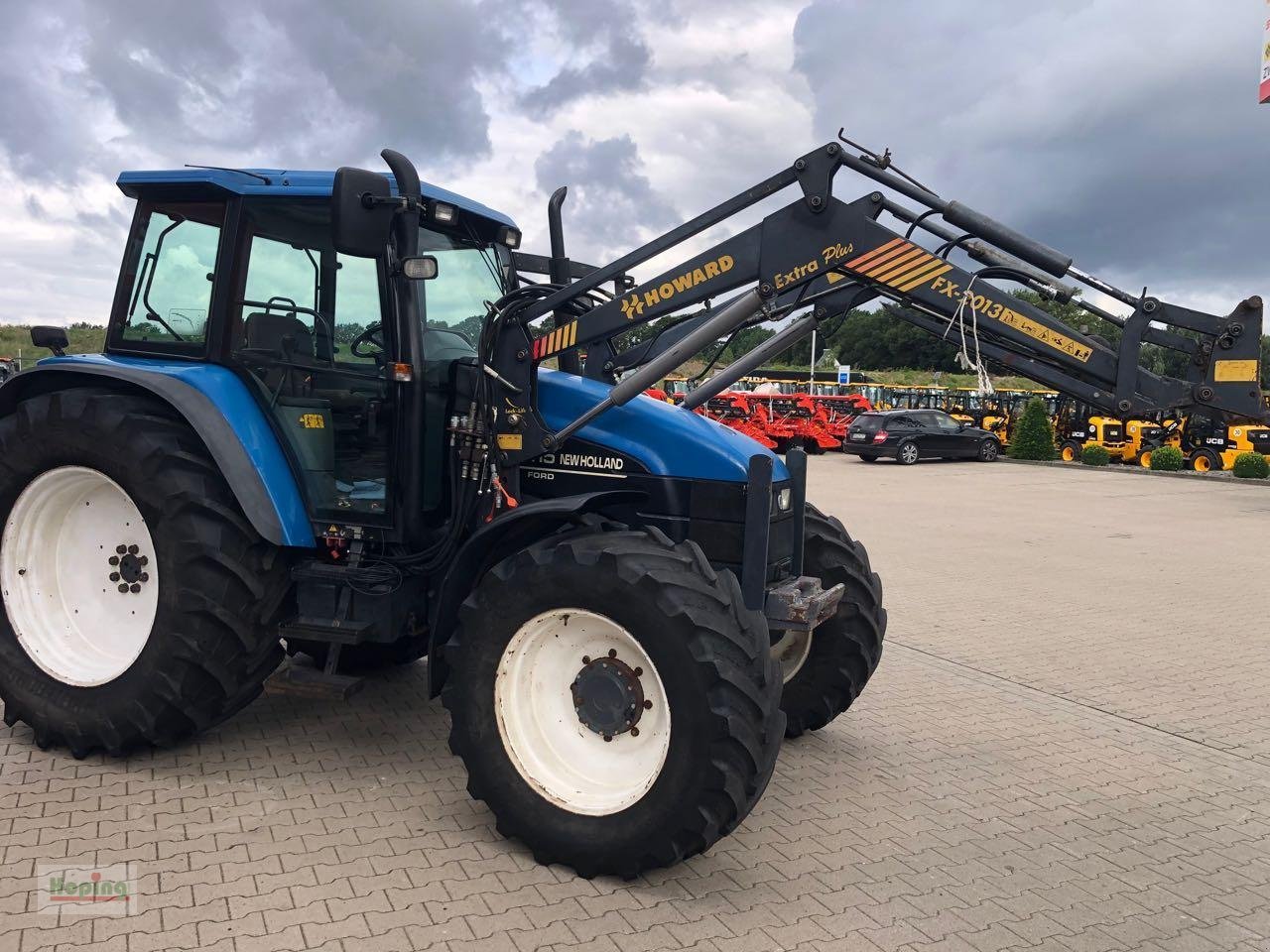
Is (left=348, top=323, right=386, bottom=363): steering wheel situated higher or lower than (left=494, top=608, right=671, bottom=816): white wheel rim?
higher

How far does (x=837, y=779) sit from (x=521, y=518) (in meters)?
2.07

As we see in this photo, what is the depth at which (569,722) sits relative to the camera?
393cm

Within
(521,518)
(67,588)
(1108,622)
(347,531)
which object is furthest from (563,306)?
(1108,622)

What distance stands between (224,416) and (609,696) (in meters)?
2.18

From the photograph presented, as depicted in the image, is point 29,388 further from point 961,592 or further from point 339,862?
point 961,592

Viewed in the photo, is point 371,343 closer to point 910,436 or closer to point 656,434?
point 656,434

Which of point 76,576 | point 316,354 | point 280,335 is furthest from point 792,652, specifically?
point 76,576

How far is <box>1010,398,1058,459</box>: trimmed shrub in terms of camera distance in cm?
2752

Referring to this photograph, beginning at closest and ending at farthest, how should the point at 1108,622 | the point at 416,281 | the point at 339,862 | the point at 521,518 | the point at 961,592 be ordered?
the point at 339,862 < the point at 521,518 < the point at 416,281 < the point at 1108,622 < the point at 961,592

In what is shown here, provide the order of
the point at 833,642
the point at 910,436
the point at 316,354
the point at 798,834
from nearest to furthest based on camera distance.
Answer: the point at 798,834
the point at 316,354
the point at 833,642
the point at 910,436

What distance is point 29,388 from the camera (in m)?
4.81

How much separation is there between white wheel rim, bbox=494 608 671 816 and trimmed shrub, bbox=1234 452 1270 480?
22.9 metres

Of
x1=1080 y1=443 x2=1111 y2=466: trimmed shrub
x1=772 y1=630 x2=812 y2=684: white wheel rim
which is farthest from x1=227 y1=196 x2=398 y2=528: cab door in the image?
x1=1080 y1=443 x2=1111 y2=466: trimmed shrub

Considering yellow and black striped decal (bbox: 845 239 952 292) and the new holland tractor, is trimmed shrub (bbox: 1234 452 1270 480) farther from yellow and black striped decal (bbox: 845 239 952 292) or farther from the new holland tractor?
yellow and black striped decal (bbox: 845 239 952 292)
